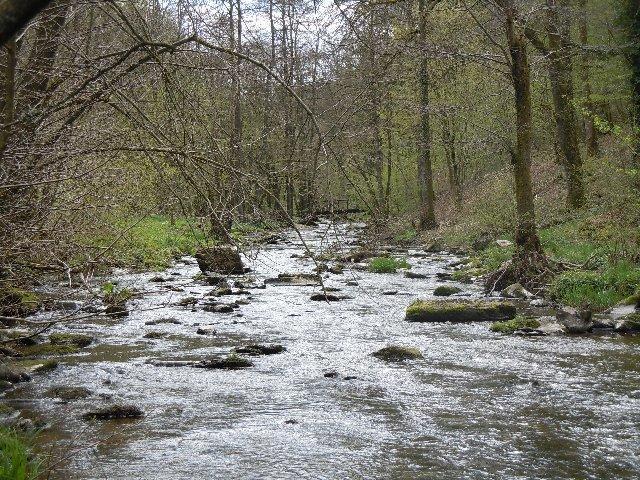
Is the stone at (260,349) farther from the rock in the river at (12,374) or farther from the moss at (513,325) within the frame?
the moss at (513,325)

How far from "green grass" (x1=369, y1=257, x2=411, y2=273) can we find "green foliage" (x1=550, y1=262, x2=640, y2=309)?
20.9 feet

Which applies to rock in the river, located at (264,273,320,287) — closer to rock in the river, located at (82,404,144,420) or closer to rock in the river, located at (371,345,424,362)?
rock in the river, located at (371,345,424,362)

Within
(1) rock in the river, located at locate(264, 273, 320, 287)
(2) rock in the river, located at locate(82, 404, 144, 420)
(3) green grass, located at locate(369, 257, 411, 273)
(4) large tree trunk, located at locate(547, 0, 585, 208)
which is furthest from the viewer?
(4) large tree trunk, located at locate(547, 0, 585, 208)

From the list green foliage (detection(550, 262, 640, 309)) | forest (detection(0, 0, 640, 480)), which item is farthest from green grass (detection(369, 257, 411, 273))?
green foliage (detection(550, 262, 640, 309))

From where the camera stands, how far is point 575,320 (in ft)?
39.1

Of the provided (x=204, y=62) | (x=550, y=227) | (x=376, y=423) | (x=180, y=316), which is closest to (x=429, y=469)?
(x=376, y=423)

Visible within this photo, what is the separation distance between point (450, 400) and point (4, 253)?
4.88m

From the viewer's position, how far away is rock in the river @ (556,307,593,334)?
38.2ft

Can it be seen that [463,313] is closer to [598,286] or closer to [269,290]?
[598,286]

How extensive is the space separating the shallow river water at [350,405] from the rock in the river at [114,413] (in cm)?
13

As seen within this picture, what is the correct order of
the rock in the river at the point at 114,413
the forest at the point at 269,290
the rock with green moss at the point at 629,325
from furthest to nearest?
the rock with green moss at the point at 629,325 → the rock in the river at the point at 114,413 → the forest at the point at 269,290

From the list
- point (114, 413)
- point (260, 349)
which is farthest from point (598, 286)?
point (114, 413)

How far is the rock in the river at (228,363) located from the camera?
32.7 ft

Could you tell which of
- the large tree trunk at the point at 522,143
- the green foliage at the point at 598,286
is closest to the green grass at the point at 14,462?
the green foliage at the point at 598,286
